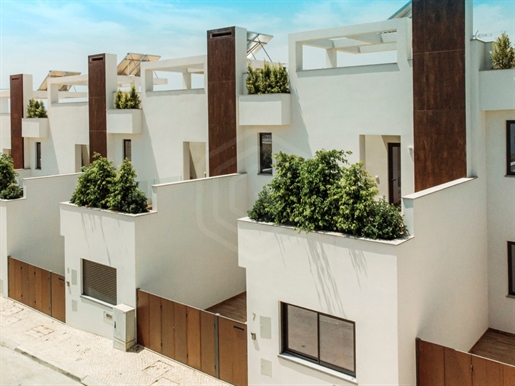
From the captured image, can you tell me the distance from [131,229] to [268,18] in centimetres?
1120

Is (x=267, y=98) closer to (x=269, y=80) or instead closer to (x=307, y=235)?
(x=269, y=80)

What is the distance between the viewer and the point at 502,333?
13.3m

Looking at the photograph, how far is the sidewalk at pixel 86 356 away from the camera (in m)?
12.2

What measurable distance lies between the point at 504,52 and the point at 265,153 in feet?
25.6

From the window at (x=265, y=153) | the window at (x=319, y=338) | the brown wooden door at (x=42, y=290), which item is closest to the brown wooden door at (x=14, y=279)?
the brown wooden door at (x=42, y=290)

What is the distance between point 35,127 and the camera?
23.6 meters

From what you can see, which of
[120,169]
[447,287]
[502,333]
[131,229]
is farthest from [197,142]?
[502,333]

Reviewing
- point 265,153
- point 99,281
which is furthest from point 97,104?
point 99,281

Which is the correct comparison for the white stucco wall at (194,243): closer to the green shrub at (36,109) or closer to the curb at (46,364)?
the curb at (46,364)

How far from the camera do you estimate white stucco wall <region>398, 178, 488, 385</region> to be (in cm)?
936

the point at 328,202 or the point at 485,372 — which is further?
the point at 328,202

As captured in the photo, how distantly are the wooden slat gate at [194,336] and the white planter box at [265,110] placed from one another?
6.57 metres

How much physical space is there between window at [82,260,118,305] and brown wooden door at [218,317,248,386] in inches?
173

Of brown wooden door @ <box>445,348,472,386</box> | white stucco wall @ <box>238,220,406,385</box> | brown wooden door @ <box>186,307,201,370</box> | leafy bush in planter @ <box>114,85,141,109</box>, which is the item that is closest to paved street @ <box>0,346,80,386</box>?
brown wooden door @ <box>186,307,201,370</box>
